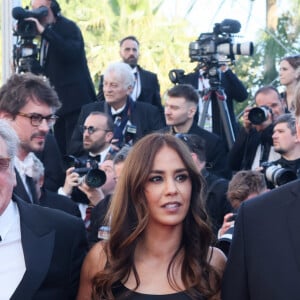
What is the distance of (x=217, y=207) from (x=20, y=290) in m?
3.20

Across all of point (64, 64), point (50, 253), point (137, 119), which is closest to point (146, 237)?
point (50, 253)

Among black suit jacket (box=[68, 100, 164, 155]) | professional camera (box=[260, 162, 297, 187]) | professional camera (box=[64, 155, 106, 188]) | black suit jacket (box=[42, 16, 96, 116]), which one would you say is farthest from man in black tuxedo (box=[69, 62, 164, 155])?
professional camera (box=[260, 162, 297, 187])

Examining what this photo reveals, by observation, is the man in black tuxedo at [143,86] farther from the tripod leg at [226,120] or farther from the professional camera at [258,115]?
the professional camera at [258,115]

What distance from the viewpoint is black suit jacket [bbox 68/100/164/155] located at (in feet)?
26.9

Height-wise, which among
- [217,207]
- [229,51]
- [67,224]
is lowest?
[217,207]

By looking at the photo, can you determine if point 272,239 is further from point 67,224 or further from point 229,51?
point 229,51

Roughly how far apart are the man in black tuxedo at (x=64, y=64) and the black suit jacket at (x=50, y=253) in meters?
4.87

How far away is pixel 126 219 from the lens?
12.3ft

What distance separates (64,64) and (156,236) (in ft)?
17.8

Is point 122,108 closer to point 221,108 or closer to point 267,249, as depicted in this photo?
point 221,108

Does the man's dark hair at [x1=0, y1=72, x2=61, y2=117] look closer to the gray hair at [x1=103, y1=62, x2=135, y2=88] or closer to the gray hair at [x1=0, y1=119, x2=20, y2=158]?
the gray hair at [x1=0, y1=119, x2=20, y2=158]

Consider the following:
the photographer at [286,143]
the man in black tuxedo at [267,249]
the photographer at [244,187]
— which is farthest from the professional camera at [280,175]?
the man in black tuxedo at [267,249]

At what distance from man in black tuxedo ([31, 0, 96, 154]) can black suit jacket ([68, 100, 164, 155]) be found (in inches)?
24.7

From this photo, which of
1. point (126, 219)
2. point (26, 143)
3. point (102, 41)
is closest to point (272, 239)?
point (126, 219)
